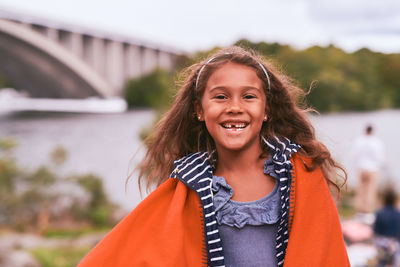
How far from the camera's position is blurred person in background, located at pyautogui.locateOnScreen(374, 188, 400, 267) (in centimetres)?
352

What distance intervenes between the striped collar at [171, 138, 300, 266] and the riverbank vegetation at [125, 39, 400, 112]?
5635 millimetres

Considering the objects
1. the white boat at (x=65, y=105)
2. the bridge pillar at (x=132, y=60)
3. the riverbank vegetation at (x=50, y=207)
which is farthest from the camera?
the bridge pillar at (x=132, y=60)

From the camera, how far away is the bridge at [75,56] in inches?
415

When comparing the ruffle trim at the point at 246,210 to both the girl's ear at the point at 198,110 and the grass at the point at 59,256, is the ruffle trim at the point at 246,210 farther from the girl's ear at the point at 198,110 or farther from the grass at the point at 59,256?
the grass at the point at 59,256

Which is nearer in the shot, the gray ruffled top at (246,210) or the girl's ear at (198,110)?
the gray ruffled top at (246,210)

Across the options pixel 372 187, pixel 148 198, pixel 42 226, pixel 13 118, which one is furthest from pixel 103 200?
pixel 13 118

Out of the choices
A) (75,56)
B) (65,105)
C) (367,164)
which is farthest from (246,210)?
(65,105)

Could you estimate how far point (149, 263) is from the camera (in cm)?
123

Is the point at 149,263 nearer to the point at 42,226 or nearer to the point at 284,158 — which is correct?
the point at 284,158

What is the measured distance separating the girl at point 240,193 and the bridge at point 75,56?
10.0 meters

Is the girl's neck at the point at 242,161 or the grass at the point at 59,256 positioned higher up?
the girl's neck at the point at 242,161

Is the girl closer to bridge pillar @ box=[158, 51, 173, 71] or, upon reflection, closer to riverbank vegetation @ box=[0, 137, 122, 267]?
riverbank vegetation @ box=[0, 137, 122, 267]

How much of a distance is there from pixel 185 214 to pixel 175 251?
0.12 meters

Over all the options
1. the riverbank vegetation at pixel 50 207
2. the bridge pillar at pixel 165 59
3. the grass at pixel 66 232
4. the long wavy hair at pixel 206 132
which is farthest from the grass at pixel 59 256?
the bridge pillar at pixel 165 59
